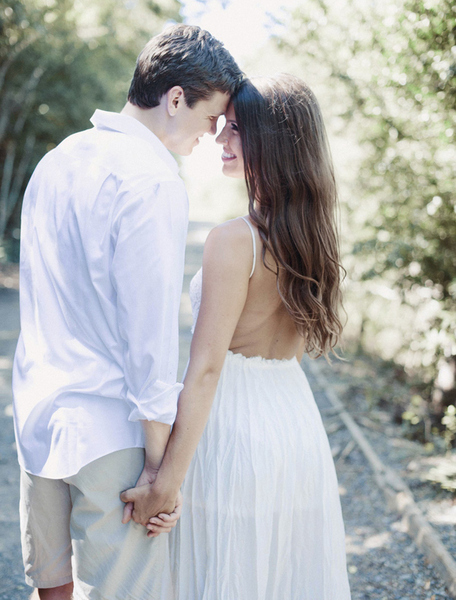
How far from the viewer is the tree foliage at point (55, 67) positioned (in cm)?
905

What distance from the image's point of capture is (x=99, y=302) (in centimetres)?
147

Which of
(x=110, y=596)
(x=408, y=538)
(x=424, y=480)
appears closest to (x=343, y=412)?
(x=424, y=480)

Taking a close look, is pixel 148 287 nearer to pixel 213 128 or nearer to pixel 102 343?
pixel 102 343

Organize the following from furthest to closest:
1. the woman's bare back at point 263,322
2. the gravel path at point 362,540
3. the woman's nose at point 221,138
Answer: the gravel path at point 362,540 < the woman's nose at point 221,138 < the woman's bare back at point 263,322

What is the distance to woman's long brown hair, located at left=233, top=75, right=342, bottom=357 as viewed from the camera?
1.72 m

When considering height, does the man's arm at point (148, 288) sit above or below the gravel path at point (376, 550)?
above

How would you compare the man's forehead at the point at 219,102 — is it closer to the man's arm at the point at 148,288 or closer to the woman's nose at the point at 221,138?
the woman's nose at the point at 221,138

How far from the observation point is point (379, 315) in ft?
22.1

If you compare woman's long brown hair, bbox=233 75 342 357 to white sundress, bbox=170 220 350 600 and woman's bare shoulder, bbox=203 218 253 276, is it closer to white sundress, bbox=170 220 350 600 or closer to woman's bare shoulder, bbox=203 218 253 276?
woman's bare shoulder, bbox=203 218 253 276

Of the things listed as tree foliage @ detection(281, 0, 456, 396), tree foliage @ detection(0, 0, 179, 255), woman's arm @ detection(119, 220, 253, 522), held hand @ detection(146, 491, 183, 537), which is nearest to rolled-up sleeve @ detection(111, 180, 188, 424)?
woman's arm @ detection(119, 220, 253, 522)

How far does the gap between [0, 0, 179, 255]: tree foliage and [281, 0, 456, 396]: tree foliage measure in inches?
222

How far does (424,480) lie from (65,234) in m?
3.32

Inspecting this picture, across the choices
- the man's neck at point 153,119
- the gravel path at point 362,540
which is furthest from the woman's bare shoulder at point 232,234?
the gravel path at point 362,540

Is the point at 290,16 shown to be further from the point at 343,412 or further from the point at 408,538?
the point at 408,538
